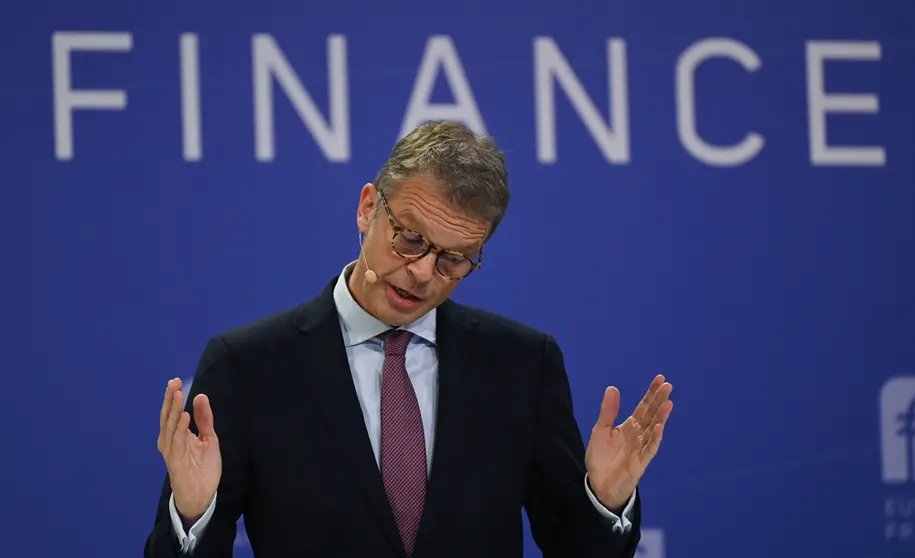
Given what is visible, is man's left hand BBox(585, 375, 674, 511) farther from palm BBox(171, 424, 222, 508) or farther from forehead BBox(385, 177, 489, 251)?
palm BBox(171, 424, 222, 508)

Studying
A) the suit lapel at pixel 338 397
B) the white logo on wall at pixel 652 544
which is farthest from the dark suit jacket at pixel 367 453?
the white logo on wall at pixel 652 544

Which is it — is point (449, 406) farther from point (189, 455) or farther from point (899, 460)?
point (899, 460)

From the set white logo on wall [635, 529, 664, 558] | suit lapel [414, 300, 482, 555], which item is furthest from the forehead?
white logo on wall [635, 529, 664, 558]

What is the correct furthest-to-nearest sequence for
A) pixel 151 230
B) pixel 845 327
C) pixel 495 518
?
pixel 845 327
pixel 151 230
pixel 495 518

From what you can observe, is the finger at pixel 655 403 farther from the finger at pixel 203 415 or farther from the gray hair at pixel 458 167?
the finger at pixel 203 415

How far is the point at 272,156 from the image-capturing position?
296 centimetres

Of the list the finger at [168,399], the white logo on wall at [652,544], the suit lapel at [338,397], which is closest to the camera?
the finger at [168,399]

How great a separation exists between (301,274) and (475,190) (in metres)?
1.10

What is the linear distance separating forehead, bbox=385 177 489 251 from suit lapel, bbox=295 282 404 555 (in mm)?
218

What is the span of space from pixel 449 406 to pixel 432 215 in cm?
31

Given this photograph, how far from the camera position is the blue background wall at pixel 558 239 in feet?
9.41

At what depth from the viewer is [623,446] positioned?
6.31ft

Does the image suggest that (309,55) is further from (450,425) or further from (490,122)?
(450,425)

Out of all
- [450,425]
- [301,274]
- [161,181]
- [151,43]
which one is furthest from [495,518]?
[151,43]
